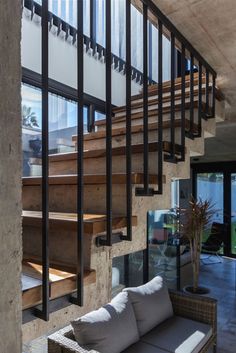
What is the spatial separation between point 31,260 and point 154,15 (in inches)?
57.5

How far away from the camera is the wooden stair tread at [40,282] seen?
96cm

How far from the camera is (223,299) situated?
4.60 meters

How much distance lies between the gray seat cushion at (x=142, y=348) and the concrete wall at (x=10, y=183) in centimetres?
190

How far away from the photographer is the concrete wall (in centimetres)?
67

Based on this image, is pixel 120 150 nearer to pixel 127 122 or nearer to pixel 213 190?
pixel 127 122

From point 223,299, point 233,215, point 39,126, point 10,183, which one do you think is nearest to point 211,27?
point 10,183

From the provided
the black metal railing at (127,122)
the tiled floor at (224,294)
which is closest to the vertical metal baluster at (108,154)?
the black metal railing at (127,122)

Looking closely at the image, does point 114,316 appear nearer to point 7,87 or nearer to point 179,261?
point 7,87

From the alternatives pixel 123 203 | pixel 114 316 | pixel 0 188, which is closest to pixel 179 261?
pixel 114 316

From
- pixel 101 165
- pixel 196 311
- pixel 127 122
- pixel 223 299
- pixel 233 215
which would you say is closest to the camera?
pixel 127 122

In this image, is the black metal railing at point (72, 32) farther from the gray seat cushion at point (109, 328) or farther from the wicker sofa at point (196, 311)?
the wicker sofa at point (196, 311)

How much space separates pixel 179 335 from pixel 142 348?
40cm

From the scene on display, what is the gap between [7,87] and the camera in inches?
27.2

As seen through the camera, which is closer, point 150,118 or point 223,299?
point 150,118
